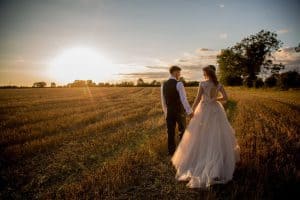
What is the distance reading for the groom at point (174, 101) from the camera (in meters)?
6.91

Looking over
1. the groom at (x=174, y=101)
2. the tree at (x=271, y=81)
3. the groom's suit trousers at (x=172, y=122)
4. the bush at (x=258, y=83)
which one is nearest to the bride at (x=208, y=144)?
the groom at (x=174, y=101)

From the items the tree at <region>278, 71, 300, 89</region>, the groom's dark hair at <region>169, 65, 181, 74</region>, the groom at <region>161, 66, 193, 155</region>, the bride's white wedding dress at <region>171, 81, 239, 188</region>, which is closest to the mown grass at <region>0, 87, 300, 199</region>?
the bride's white wedding dress at <region>171, 81, 239, 188</region>

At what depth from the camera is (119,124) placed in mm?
13398

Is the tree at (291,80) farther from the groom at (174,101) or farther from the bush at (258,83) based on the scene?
the groom at (174,101)

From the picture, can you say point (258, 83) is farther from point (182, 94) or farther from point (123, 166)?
point (123, 166)

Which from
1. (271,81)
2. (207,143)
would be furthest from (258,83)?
(207,143)

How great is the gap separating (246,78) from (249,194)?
54785mm

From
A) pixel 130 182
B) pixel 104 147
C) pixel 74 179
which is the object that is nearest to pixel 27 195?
pixel 74 179

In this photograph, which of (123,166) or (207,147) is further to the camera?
(123,166)

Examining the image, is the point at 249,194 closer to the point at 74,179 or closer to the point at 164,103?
the point at 164,103

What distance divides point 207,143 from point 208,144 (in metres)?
0.05

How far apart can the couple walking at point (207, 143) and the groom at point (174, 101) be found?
0.14 feet

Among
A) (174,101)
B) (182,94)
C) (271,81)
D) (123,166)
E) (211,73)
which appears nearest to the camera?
(211,73)

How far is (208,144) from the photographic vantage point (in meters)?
5.94
